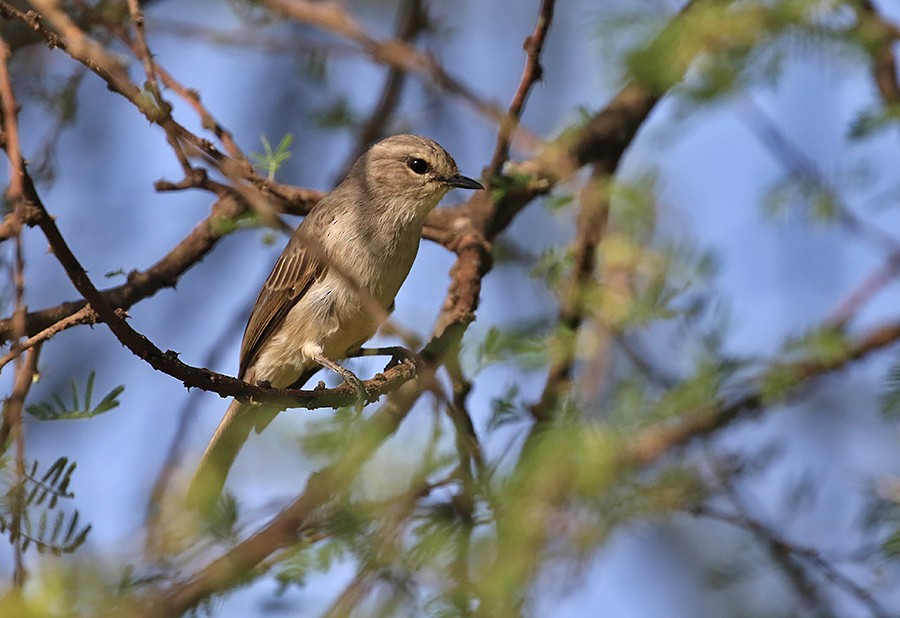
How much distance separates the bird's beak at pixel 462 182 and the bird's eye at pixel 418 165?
15cm

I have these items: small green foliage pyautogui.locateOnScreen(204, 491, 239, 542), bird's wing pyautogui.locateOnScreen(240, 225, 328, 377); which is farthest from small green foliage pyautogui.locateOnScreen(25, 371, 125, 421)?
bird's wing pyautogui.locateOnScreen(240, 225, 328, 377)

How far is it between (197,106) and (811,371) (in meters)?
2.72

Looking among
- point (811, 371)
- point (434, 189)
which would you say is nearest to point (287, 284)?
point (434, 189)

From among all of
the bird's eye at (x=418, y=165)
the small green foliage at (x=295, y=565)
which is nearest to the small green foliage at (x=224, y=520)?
the small green foliage at (x=295, y=565)

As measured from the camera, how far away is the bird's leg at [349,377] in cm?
377

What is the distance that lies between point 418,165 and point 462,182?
35cm

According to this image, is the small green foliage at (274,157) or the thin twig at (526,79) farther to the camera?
the thin twig at (526,79)

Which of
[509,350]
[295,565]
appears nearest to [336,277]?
[509,350]

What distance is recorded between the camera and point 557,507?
3.77m

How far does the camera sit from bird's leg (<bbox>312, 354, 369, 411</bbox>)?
12.4 feet

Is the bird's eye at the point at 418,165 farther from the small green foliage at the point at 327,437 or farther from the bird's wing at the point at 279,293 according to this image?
the small green foliage at the point at 327,437

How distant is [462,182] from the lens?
16.3ft

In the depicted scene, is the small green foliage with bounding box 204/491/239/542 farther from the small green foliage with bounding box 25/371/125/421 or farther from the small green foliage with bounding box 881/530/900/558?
the small green foliage with bounding box 881/530/900/558

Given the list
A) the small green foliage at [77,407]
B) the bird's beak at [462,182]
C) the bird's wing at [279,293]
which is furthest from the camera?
the bird's wing at [279,293]
